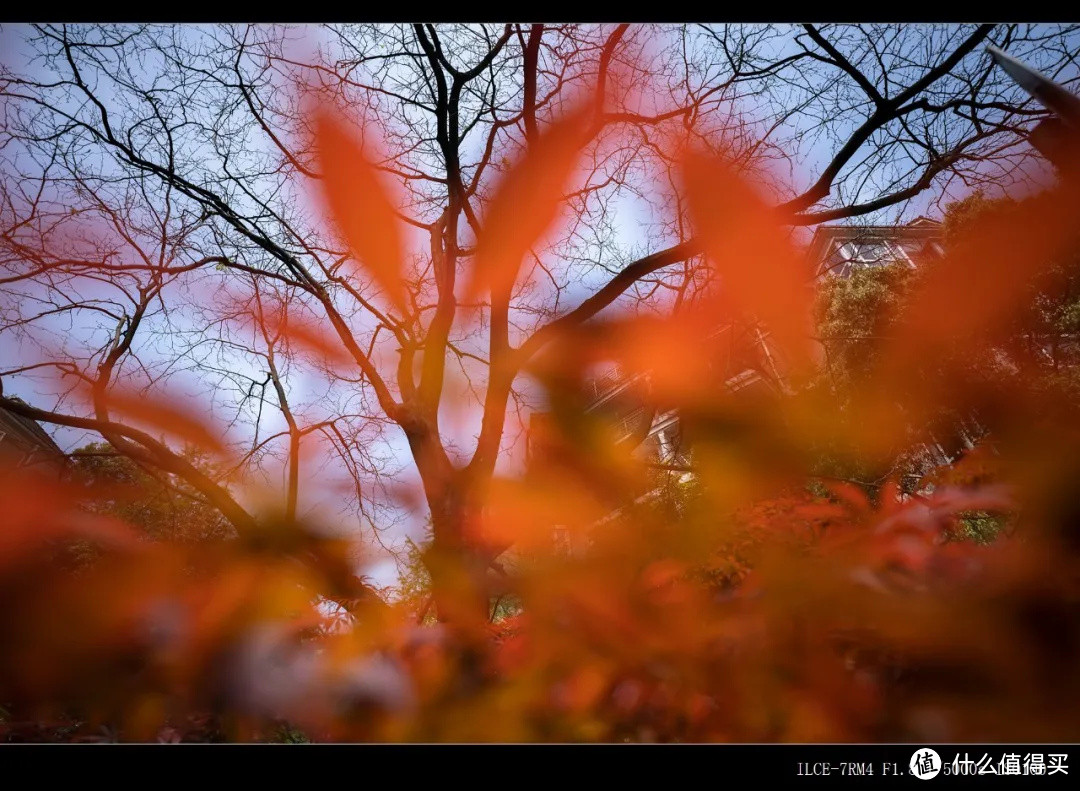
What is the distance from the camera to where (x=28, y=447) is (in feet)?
10.6

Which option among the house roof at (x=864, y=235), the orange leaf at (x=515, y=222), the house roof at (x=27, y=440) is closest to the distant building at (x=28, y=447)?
the house roof at (x=27, y=440)

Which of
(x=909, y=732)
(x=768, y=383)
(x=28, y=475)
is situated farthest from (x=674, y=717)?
(x=28, y=475)

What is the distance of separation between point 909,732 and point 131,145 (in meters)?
5.10

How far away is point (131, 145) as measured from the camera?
10.5 ft

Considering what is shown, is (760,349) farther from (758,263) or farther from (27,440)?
(27,440)

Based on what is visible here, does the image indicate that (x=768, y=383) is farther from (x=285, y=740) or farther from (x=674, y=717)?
(x=285, y=740)

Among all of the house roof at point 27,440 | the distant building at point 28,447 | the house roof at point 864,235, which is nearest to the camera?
the distant building at point 28,447

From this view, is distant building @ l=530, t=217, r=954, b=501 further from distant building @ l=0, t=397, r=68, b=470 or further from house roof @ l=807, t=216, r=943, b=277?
distant building @ l=0, t=397, r=68, b=470

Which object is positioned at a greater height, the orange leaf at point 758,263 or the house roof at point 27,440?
the orange leaf at point 758,263

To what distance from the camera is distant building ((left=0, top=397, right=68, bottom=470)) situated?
2.95 meters

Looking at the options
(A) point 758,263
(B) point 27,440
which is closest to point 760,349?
(A) point 758,263

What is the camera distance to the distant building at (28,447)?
295 cm

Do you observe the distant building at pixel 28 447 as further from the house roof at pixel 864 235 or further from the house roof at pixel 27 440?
the house roof at pixel 864 235

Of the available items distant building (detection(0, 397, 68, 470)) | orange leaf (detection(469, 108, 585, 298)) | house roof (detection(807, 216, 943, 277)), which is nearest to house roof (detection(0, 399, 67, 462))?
distant building (detection(0, 397, 68, 470))
